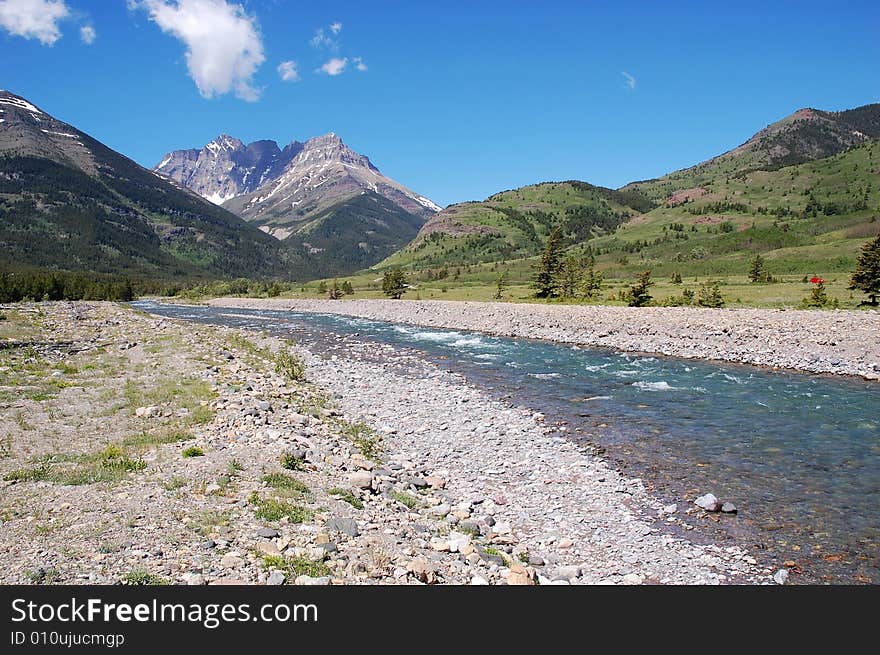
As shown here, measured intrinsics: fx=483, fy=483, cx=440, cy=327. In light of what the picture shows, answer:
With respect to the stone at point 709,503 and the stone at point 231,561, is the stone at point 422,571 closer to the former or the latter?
the stone at point 231,561

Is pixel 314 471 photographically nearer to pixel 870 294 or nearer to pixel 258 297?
pixel 870 294

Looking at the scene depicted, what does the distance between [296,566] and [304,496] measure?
3.04 m

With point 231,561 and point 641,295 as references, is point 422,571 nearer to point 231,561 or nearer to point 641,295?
point 231,561

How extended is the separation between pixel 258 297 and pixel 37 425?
13557 cm

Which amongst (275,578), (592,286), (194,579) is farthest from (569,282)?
(194,579)

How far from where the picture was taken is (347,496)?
10820 millimetres

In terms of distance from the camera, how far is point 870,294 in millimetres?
47312

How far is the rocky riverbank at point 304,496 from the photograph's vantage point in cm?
773

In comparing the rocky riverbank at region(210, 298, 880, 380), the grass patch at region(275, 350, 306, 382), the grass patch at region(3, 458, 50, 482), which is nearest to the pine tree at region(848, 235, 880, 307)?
the rocky riverbank at region(210, 298, 880, 380)

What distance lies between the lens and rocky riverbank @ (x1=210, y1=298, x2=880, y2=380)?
3056 cm
